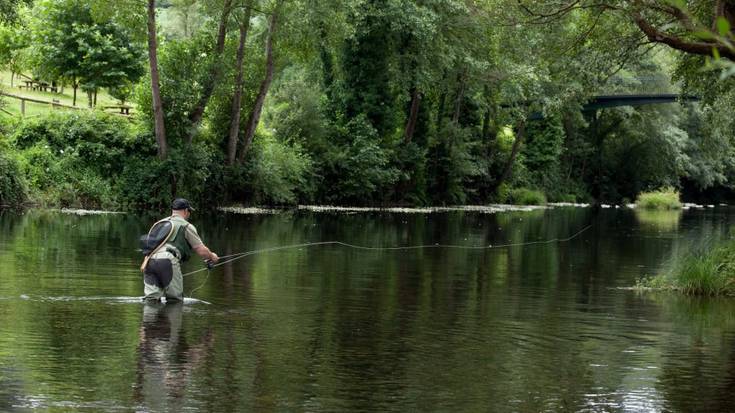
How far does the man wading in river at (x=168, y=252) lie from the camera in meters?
16.2

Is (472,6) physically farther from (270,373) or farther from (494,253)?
(270,373)

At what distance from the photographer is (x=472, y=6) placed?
25906mm

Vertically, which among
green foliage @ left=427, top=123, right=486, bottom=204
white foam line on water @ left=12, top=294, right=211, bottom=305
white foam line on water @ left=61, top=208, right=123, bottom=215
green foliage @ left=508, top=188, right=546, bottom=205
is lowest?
white foam line on water @ left=12, top=294, right=211, bottom=305

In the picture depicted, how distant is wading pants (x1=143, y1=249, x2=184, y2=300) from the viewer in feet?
52.9

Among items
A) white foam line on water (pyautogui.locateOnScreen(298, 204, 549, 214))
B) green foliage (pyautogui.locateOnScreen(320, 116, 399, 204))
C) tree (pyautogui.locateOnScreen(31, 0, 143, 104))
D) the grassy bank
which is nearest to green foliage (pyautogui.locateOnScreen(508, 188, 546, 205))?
white foam line on water (pyautogui.locateOnScreen(298, 204, 549, 214))

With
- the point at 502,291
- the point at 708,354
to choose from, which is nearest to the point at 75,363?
the point at 708,354

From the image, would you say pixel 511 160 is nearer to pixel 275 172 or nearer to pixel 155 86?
pixel 275 172

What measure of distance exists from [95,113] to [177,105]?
3.83m

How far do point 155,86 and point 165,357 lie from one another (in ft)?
107

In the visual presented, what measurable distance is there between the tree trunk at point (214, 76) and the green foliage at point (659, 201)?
49.2 metres

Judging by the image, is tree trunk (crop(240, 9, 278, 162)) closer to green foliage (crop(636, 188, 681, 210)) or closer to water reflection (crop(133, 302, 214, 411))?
water reflection (crop(133, 302, 214, 411))

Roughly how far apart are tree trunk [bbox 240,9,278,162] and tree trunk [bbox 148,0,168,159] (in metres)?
4.58

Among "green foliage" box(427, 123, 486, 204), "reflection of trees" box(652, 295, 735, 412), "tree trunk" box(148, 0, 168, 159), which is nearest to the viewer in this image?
"reflection of trees" box(652, 295, 735, 412)

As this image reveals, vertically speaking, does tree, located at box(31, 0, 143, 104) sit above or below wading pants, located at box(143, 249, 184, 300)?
above
